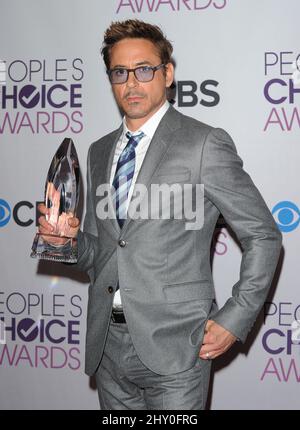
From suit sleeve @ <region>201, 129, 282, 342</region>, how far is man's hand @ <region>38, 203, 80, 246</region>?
465 millimetres

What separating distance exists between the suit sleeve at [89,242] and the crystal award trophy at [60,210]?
0.41 ft

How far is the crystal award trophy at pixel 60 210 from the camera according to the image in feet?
6.23

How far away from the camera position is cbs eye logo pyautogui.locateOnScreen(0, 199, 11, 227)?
317 centimetres

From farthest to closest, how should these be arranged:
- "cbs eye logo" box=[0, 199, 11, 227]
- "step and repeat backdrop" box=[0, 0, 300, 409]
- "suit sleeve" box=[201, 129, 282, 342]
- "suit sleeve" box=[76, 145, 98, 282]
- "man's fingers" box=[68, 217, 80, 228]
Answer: "cbs eye logo" box=[0, 199, 11, 227] < "step and repeat backdrop" box=[0, 0, 300, 409] < "suit sleeve" box=[76, 145, 98, 282] < "man's fingers" box=[68, 217, 80, 228] < "suit sleeve" box=[201, 129, 282, 342]

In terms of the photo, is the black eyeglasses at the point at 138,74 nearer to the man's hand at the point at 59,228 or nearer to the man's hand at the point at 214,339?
the man's hand at the point at 59,228

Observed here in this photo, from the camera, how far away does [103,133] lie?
Answer: 9.96 ft

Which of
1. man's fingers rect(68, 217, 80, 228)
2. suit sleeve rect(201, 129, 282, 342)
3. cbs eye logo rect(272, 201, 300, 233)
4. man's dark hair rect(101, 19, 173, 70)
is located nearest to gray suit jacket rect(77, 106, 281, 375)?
suit sleeve rect(201, 129, 282, 342)

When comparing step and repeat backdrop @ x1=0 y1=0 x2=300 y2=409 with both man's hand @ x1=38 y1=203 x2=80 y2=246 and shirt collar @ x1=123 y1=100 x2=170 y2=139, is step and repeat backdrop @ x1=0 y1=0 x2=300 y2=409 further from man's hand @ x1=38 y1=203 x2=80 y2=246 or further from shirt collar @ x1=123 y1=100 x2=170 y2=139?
man's hand @ x1=38 y1=203 x2=80 y2=246

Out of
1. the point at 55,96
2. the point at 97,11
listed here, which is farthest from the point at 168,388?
the point at 97,11

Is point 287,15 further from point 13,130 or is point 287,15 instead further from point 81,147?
point 13,130

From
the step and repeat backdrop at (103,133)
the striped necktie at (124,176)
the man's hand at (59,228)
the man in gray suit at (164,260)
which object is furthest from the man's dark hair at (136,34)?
the step and repeat backdrop at (103,133)

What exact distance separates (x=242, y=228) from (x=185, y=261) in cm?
21

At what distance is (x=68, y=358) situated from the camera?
10.3 ft
